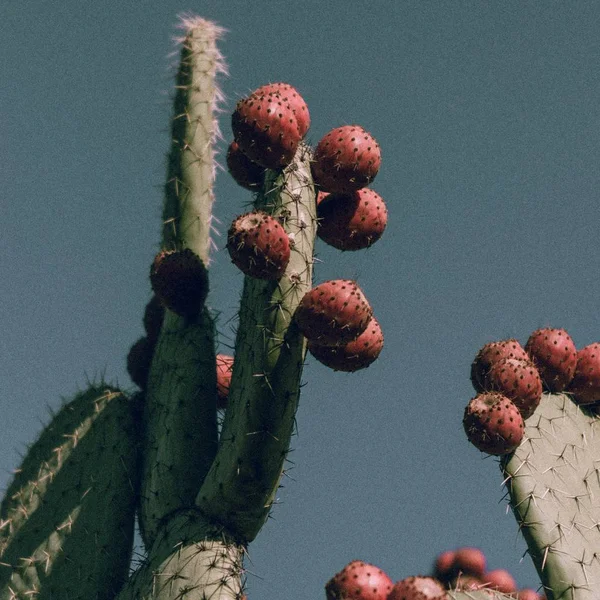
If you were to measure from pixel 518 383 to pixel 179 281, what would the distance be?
1.60 meters

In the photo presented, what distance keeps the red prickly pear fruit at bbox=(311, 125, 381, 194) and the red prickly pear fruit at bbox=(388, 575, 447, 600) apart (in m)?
1.50

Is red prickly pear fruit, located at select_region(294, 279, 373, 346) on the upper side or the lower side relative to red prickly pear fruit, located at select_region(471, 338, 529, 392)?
lower

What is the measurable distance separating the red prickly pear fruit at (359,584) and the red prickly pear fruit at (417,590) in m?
0.07

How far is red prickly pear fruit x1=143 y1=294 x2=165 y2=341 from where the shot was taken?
5.52 metres

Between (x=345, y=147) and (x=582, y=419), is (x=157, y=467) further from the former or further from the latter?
(x=582, y=419)

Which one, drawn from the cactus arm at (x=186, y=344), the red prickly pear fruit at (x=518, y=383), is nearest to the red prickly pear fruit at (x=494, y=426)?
the red prickly pear fruit at (x=518, y=383)

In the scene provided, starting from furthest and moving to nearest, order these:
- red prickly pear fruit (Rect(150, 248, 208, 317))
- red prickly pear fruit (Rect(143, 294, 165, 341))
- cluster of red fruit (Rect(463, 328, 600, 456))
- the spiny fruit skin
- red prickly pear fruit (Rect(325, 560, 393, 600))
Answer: red prickly pear fruit (Rect(143, 294, 165, 341))
red prickly pear fruit (Rect(150, 248, 208, 317))
the spiny fruit skin
cluster of red fruit (Rect(463, 328, 600, 456))
red prickly pear fruit (Rect(325, 560, 393, 600))

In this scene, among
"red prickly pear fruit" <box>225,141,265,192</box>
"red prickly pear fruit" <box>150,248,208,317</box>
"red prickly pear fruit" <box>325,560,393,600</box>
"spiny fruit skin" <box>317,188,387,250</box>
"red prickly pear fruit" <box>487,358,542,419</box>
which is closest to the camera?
"red prickly pear fruit" <box>325,560,393,600</box>

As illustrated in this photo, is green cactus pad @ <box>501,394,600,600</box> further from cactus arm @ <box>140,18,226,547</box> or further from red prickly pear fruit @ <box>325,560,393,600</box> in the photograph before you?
cactus arm @ <box>140,18,226,547</box>

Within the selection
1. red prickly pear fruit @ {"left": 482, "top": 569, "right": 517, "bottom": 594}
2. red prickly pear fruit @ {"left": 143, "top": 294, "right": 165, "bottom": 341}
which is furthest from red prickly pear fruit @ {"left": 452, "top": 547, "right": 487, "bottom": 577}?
red prickly pear fruit @ {"left": 143, "top": 294, "right": 165, "bottom": 341}

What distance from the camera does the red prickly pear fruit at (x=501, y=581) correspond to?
15.8 ft

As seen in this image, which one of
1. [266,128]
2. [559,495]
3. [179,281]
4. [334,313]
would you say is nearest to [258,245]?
[334,313]

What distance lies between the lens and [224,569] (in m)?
4.00

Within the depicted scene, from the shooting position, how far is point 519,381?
14.3ft
